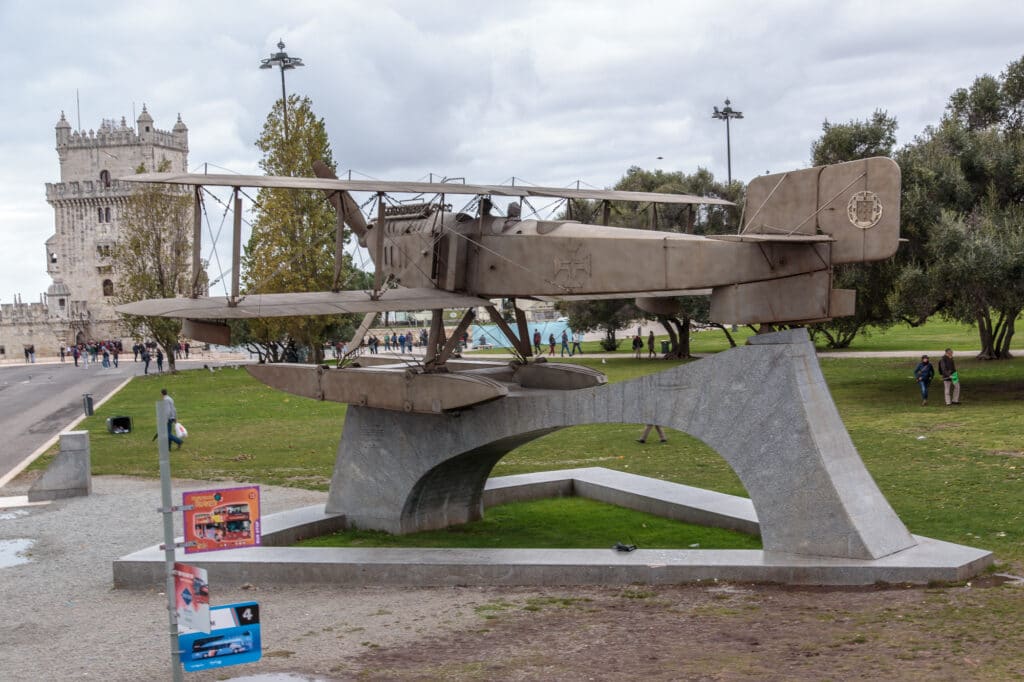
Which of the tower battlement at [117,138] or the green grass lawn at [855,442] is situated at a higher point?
the tower battlement at [117,138]

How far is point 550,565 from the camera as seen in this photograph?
14016 millimetres

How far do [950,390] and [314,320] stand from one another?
27344mm

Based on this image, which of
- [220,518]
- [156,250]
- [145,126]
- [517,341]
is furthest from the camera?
[145,126]

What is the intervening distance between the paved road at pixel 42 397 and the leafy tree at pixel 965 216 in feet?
80.8

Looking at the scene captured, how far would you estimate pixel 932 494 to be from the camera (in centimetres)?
1848

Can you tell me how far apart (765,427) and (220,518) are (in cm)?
727

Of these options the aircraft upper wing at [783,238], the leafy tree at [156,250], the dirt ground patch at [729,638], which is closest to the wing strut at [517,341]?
the aircraft upper wing at [783,238]

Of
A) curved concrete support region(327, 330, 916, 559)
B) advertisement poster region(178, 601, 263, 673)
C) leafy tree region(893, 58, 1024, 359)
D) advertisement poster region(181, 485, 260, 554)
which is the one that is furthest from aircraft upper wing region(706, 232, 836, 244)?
leafy tree region(893, 58, 1024, 359)

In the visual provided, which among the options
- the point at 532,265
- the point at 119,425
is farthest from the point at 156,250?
the point at 532,265

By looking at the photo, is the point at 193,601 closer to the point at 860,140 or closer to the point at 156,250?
the point at 860,140

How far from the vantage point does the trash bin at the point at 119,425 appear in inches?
1296

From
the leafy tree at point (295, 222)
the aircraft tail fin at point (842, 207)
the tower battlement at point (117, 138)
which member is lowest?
the aircraft tail fin at point (842, 207)

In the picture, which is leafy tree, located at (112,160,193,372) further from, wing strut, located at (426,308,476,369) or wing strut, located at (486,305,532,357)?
wing strut, located at (426,308,476,369)

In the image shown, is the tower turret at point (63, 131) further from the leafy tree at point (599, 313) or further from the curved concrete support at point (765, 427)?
the curved concrete support at point (765, 427)
